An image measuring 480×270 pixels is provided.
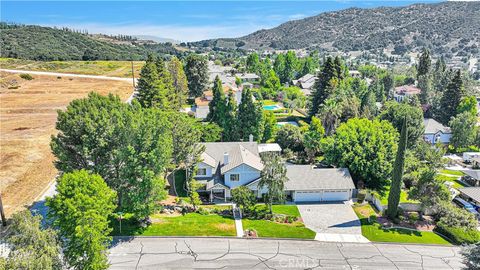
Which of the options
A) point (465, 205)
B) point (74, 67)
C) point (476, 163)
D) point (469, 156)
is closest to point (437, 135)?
point (469, 156)

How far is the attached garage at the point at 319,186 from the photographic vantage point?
143ft

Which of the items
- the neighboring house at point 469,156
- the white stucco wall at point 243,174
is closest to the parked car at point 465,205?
the neighboring house at point 469,156

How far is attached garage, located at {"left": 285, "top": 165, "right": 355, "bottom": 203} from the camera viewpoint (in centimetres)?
4369

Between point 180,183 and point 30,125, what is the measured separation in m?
36.8

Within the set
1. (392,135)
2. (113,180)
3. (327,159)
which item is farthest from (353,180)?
(113,180)

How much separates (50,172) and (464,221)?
48.1m

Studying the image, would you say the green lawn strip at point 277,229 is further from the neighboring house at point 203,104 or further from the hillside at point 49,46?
the hillside at point 49,46

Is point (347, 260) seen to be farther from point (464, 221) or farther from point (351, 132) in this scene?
A: point (351, 132)

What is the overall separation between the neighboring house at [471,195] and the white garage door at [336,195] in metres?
14.7

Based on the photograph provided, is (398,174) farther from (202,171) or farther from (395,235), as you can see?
(202,171)

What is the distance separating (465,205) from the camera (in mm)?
43750

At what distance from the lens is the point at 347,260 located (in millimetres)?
31891

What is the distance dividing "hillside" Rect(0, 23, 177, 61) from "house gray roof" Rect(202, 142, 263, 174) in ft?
416

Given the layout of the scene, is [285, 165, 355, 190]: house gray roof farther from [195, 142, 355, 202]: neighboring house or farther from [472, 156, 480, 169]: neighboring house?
[472, 156, 480, 169]: neighboring house
